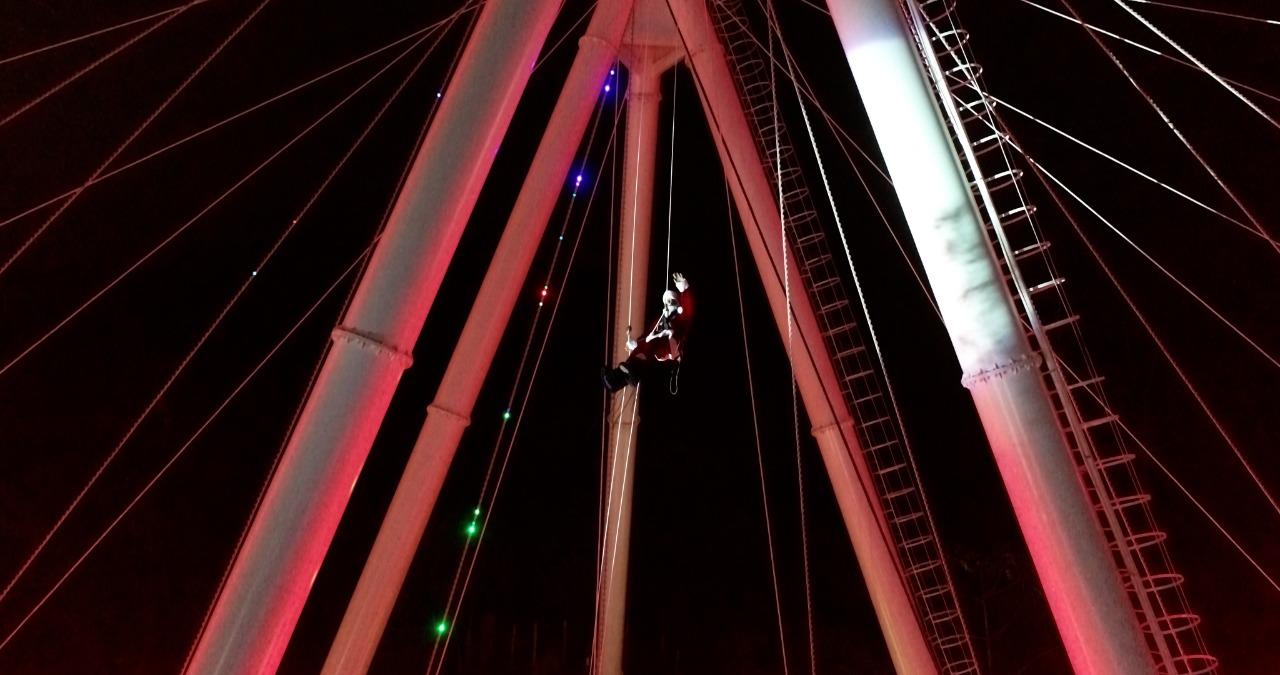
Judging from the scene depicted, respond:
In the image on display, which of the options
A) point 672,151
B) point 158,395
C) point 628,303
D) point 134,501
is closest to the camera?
point 158,395

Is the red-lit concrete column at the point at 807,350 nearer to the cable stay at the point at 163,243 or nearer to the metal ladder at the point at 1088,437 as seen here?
the metal ladder at the point at 1088,437

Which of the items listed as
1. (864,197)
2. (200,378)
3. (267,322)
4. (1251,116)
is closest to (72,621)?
(200,378)

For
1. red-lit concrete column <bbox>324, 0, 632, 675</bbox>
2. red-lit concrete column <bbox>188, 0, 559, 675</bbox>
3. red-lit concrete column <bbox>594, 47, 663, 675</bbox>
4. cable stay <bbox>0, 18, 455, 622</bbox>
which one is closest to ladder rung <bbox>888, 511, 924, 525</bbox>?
red-lit concrete column <bbox>594, 47, 663, 675</bbox>

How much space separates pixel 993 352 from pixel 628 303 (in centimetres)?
592

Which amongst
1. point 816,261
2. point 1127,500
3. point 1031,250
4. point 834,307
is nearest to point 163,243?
point 816,261

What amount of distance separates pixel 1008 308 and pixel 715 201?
30.9ft

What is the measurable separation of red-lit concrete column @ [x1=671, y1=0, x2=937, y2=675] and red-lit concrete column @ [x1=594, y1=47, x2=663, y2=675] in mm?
995

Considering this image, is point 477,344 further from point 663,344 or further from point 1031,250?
point 1031,250

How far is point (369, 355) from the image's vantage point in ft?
15.6

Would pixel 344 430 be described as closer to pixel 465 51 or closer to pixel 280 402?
pixel 465 51

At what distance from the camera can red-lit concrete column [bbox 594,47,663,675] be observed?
9883 millimetres

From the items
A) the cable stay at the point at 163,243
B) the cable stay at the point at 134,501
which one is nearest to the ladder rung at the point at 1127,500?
the cable stay at the point at 134,501

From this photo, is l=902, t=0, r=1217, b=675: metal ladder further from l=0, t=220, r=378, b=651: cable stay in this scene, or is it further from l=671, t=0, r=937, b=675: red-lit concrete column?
l=0, t=220, r=378, b=651: cable stay

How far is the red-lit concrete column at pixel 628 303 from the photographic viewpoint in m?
9.88
